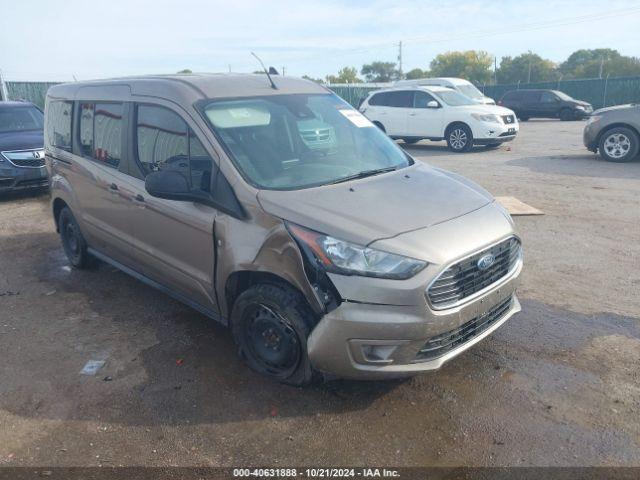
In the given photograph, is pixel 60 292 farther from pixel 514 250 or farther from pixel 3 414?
pixel 514 250

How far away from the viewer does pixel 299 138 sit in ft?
12.9

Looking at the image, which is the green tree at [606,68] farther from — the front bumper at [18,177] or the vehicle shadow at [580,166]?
the front bumper at [18,177]

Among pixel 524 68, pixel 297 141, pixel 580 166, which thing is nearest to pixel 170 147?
pixel 297 141

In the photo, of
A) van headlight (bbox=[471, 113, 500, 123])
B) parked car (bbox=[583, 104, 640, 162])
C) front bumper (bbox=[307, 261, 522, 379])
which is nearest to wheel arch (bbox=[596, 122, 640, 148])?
parked car (bbox=[583, 104, 640, 162])

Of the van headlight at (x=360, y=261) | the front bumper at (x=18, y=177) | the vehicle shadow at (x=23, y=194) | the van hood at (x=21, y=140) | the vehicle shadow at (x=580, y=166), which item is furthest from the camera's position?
the vehicle shadow at (x=580, y=166)

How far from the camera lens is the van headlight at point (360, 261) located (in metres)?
2.91

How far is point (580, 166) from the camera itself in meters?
11.3

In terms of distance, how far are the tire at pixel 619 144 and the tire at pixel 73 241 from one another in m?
10.7

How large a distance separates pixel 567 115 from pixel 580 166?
53.6 ft

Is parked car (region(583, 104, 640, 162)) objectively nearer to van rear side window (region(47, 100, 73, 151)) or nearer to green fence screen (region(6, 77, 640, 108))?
van rear side window (region(47, 100, 73, 151))

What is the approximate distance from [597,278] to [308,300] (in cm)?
345

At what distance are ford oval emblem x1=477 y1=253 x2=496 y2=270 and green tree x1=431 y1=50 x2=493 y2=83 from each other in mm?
75392

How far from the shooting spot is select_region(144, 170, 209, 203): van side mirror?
3469 mm

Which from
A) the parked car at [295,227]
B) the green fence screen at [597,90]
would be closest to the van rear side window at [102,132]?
the parked car at [295,227]
